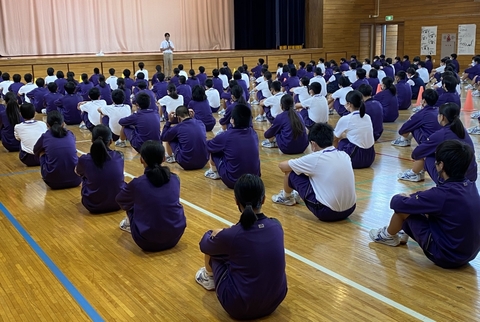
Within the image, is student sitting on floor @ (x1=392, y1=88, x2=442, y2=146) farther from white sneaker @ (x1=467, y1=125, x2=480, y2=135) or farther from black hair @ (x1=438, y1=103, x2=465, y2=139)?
white sneaker @ (x1=467, y1=125, x2=480, y2=135)

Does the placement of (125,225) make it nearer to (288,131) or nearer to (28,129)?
(28,129)

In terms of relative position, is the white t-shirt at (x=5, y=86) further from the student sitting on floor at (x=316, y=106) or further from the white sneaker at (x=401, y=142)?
the white sneaker at (x=401, y=142)

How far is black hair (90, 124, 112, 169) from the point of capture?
5.20 metres

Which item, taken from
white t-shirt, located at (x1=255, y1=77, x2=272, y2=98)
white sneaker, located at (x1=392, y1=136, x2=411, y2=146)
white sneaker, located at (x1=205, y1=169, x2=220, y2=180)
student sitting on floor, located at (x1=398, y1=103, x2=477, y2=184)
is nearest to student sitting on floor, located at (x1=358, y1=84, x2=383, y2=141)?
white sneaker, located at (x1=392, y1=136, x2=411, y2=146)

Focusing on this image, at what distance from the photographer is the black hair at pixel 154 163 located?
4250 millimetres

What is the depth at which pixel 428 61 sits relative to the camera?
59.5 feet

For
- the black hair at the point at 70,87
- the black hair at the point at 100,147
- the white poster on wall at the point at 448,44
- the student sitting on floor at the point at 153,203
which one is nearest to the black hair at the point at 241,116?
the black hair at the point at 100,147

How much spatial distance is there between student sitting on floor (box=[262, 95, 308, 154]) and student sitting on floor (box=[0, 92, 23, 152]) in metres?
3.86

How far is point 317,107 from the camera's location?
30.7 ft

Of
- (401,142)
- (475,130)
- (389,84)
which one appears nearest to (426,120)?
(401,142)

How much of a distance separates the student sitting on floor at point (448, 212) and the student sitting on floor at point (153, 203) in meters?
1.81

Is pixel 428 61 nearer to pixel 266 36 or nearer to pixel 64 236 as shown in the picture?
pixel 266 36

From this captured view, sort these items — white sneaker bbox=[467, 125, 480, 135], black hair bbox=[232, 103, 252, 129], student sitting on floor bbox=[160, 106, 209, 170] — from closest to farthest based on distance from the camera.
Answer: black hair bbox=[232, 103, 252, 129] → student sitting on floor bbox=[160, 106, 209, 170] → white sneaker bbox=[467, 125, 480, 135]

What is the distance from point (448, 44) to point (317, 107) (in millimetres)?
13778
